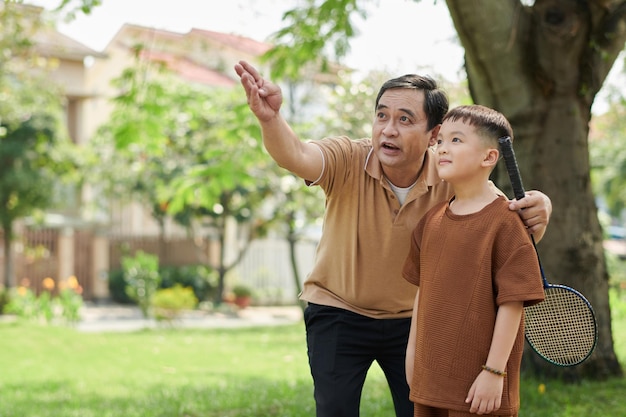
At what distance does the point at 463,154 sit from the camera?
9.30 ft

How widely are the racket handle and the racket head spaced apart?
37 cm

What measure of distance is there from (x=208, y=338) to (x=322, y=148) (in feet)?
35.3

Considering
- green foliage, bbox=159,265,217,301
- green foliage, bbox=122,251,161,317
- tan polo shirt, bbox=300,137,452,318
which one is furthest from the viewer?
green foliage, bbox=159,265,217,301

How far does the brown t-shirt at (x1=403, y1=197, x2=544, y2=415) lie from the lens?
107 inches

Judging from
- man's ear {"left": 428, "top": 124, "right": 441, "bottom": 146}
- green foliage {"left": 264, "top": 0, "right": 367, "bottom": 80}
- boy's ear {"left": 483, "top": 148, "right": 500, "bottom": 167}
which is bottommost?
boy's ear {"left": 483, "top": 148, "right": 500, "bottom": 167}

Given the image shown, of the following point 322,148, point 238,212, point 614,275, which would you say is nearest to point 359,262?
point 322,148

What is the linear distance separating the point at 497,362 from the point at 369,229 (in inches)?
34.6

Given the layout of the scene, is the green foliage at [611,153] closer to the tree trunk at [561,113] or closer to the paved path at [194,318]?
the paved path at [194,318]

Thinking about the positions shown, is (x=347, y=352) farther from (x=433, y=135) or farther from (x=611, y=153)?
(x=611, y=153)

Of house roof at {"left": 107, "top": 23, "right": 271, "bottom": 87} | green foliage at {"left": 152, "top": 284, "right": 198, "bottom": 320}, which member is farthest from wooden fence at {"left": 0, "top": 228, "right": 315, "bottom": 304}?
green foliage at {"left": 152, "top": 284, "right": 198, "bottom": 320}

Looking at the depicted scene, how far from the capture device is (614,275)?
59.0ft

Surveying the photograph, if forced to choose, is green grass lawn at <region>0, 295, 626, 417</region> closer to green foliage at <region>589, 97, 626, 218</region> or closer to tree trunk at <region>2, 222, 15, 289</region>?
tree trunk at <region>2, 222, 15, 289</region>

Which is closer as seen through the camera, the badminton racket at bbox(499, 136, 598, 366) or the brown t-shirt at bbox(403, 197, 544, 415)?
the brown t-shirt at bbox(403, 197, 544, 415)

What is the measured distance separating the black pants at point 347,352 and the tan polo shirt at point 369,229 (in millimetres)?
48
